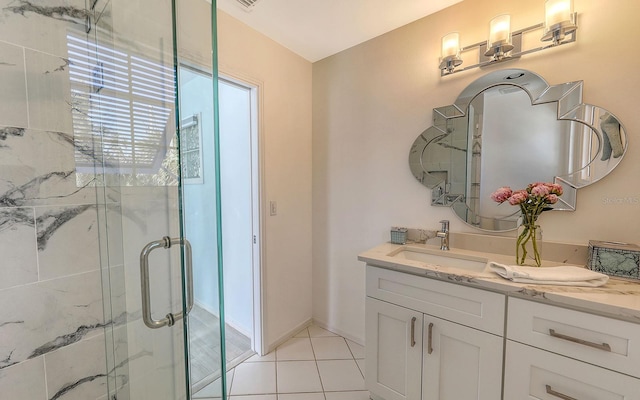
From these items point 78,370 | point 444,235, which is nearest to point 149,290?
point 78,370

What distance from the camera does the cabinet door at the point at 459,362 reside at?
1.11m

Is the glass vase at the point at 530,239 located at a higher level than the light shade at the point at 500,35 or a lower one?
lower

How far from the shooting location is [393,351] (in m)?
1.42

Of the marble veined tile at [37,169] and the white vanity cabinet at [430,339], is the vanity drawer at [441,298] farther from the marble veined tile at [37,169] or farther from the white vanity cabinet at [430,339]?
the marble veined tile at [37,169]

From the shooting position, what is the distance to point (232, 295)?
2416mm

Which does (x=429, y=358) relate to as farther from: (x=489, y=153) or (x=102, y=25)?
(x=102, y=25)

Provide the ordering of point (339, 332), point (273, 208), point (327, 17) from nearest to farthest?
point (327, 17), point (273, 208), point (339, 332)

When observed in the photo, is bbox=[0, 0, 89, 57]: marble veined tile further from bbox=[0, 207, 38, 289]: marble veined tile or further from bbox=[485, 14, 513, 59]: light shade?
bbox=[485, 14, 513, 59]: light shade

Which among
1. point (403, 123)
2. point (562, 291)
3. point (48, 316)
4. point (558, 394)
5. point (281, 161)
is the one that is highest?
point (403, 123)

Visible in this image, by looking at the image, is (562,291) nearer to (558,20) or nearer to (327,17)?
(558,20)

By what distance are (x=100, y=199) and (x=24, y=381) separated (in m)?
0.73

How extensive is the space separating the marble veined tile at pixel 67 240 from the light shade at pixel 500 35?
2185 millimetres

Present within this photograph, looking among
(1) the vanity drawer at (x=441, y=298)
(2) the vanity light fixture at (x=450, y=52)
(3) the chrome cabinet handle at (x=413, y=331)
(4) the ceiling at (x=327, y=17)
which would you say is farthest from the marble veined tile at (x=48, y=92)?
(2) the vanity light fixture at (x=450, y=52)

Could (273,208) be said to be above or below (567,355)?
above
